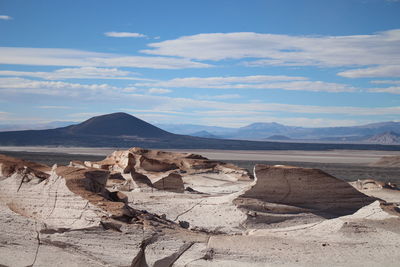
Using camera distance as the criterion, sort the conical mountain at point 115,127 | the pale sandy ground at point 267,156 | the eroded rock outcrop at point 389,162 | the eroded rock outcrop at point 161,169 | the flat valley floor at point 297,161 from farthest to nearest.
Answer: the conical mountain at point 115,127 → the pale sandy ground at point 267,156 → the eroded rock outcrop at point 389,162 → the flat valley floor at point 297,161 → the eroded rock outcrop at point 161,169

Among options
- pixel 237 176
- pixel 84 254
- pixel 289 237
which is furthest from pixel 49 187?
pixel 237 176

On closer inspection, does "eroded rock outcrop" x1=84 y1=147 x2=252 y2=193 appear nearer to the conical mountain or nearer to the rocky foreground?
the rocky foreground

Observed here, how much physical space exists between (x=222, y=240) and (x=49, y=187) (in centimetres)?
260

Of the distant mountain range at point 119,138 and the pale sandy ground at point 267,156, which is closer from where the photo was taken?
the pale sandy ground at point 267,156

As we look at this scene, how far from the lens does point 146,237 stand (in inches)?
279

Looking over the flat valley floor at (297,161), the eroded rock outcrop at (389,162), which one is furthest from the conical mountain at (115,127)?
the eroded rock outcrop at (389,162)

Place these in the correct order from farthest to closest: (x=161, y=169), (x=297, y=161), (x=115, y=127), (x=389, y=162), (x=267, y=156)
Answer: (x=115, y=127), (x=267, y=156), (x=297, y=161), (x=389, y=162), (x=161, y=169)

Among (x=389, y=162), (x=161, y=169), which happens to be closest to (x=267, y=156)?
(x=389, y=162)

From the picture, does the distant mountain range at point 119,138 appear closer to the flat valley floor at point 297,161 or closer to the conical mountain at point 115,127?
the conical mountain at point 115,127

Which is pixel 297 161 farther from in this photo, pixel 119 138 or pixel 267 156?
pixel 119 138

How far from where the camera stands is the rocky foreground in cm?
676

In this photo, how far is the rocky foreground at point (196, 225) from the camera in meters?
6.76

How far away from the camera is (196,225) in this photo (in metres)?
9.22

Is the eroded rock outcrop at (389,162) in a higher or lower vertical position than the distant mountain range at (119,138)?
lower
